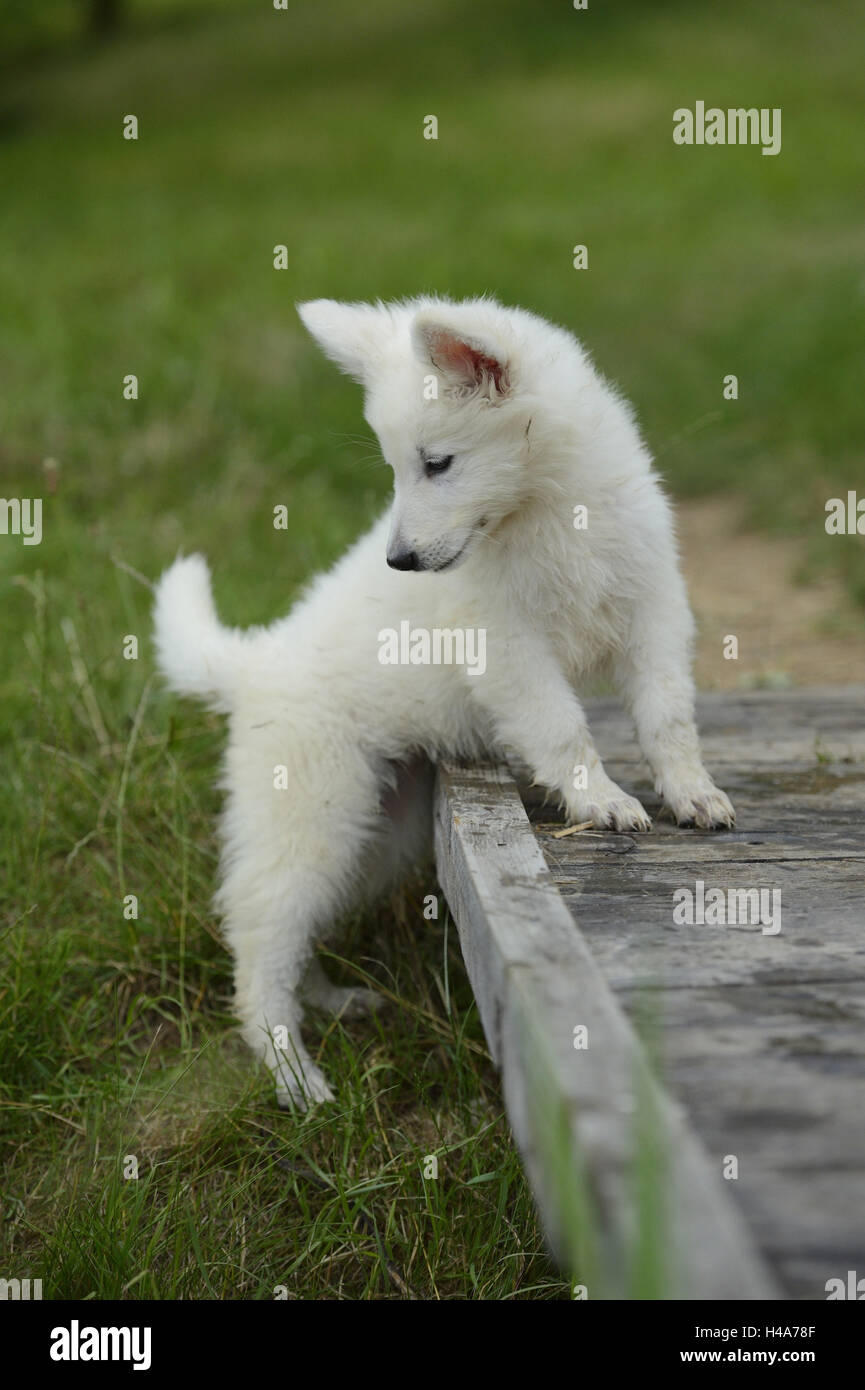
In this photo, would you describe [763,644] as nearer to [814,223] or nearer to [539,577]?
[539,577]

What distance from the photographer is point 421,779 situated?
150 inches

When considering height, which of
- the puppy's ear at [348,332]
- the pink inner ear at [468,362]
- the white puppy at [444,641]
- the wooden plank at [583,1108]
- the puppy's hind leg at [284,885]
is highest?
the puppy's ear at [348,332]

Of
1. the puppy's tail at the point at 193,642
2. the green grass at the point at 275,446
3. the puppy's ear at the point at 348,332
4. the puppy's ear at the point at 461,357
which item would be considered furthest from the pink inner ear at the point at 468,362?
the green grass at the point at 275,446

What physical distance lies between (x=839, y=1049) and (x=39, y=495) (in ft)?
20.0

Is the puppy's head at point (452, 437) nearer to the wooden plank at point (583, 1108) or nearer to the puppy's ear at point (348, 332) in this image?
the puppy's ear at point (348, 332)

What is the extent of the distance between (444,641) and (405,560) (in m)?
0.38

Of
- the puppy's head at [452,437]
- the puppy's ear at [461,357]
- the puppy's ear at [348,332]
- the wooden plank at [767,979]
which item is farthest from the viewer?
the puppy's ear at [348,332]

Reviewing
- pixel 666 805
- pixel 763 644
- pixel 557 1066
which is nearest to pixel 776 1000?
pixel 557 1066

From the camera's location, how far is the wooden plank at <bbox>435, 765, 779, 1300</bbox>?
4.63 feet

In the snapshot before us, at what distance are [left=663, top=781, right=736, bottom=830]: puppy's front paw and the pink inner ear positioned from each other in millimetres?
988

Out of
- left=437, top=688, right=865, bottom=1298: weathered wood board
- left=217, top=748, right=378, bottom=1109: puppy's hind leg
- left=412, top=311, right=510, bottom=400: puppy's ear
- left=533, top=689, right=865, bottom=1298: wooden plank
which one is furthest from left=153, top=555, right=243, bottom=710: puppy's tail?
left=412, top=311, right=510, bottom=400: puppy's ear

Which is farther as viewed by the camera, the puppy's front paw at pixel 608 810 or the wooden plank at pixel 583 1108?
the puppy's front paw at pixel 608 810

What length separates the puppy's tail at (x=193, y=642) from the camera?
3.68 metres

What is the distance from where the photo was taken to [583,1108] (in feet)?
5.48
